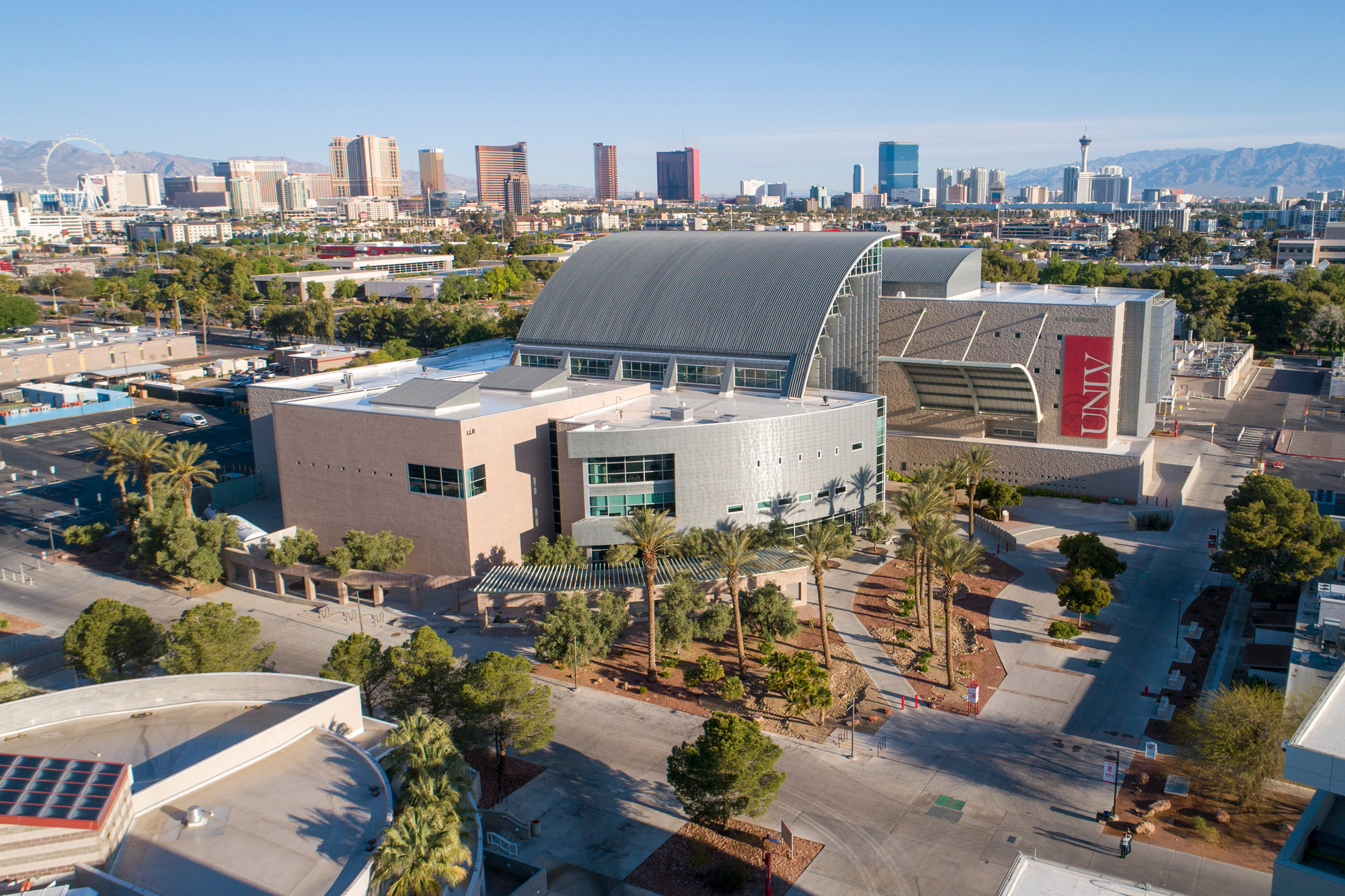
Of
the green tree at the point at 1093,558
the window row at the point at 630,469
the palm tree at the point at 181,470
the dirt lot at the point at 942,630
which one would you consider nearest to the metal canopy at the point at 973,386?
the dirt lot at the point at 942,630

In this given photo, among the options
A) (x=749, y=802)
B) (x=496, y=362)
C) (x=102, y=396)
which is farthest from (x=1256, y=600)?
(x=102, y=396)

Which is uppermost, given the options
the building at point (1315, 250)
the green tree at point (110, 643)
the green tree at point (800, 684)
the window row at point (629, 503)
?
the building at point (1315, 250)

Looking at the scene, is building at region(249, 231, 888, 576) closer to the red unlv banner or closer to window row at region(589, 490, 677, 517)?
window row at region(589, 490, 677, 517)

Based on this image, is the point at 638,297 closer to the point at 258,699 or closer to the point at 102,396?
A: the point at 258,699

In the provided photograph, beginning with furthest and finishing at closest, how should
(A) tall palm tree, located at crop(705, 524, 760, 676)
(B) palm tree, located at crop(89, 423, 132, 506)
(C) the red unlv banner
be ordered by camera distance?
(C) the red unlv banner → (B) palm tree, located at crop(89, 423, 132, 506) → (A) tall palm tree, located at crop(705, 524, 760, 676)

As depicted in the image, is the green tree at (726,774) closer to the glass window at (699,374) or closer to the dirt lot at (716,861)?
the dirt lot at (716,861)

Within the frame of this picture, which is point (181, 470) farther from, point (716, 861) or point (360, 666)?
point (716, 861)

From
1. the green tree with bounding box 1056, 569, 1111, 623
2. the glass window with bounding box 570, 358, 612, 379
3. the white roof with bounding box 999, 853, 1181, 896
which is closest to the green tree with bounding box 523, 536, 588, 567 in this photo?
the glass window with bounding box 570, 358, 612, 379

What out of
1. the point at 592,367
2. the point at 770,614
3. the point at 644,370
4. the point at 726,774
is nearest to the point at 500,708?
the point at 726,774
